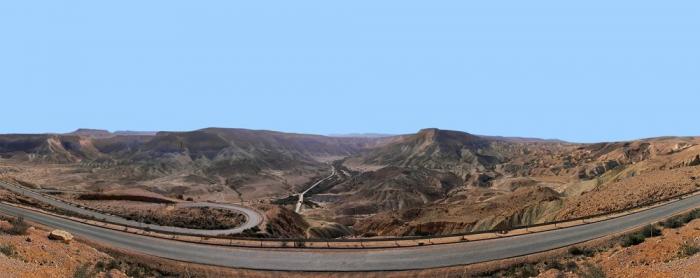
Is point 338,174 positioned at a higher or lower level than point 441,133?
lower

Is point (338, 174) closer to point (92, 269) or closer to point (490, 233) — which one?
point (490, 233)

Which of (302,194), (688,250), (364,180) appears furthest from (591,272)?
(364,180)

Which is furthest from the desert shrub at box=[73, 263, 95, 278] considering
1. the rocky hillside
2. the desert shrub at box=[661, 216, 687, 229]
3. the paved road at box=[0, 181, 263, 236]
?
the rocky hillside

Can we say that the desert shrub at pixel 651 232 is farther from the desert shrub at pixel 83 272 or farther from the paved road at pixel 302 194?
the paved road at pixel 302 194

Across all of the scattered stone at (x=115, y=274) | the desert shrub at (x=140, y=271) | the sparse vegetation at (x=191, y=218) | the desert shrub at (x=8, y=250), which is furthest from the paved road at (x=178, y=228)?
the desert shrub at (x=8, y=250)

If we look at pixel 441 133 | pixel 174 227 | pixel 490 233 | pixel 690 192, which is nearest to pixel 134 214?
pixel 174 227
